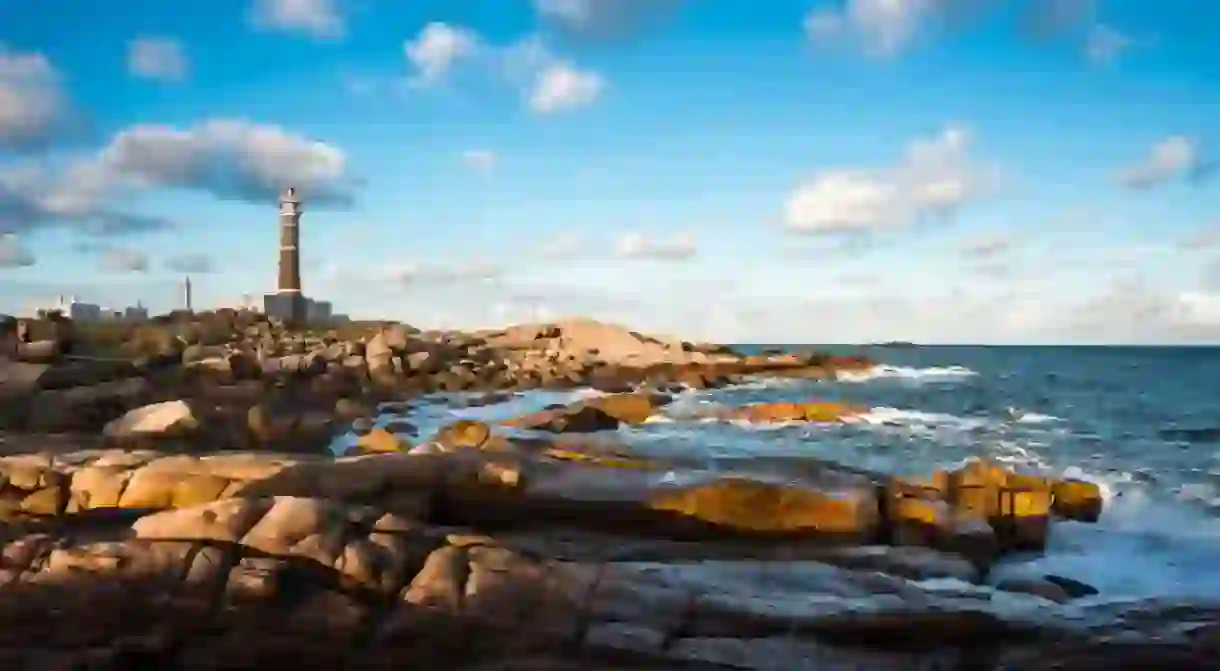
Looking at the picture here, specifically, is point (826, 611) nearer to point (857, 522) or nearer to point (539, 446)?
point (857, 522)

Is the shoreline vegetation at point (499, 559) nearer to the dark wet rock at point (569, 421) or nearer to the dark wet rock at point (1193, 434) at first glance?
the dark wet rock at point (569, 421)

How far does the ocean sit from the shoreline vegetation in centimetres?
88

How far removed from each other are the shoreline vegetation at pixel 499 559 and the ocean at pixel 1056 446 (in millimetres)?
880

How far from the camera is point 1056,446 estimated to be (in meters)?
27.9

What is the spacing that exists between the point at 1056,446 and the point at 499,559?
2328 cm

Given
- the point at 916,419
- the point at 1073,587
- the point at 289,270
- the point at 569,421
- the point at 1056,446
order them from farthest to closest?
1. the point at 289,270
2. the point at 916,419
3. the point at 1056,446
4. the point at 569,421
5. the point at 1073,587

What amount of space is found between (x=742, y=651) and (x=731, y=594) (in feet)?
4.23

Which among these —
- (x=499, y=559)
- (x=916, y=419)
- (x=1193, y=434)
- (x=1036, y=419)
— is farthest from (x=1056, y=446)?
(x=499, y=559)

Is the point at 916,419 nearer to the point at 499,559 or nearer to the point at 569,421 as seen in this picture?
the point at 569,421

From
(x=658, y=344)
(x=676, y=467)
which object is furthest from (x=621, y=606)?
(x=658, y=344)

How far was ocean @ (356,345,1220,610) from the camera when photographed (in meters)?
12.9

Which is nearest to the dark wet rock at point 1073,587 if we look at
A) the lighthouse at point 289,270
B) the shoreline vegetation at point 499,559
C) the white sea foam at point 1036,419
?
the shoreline vegetation at point 499,559

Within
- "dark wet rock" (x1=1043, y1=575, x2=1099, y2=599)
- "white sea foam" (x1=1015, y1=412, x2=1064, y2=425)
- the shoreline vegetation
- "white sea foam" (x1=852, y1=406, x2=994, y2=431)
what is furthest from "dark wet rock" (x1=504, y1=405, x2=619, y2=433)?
"white sea foam" (x1=1015, y1=412, x2=1064, y2=425)

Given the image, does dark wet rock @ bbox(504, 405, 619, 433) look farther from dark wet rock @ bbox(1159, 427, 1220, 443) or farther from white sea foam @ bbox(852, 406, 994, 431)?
dark wet rock @ bbox(1159, 427, 1220, 443)
